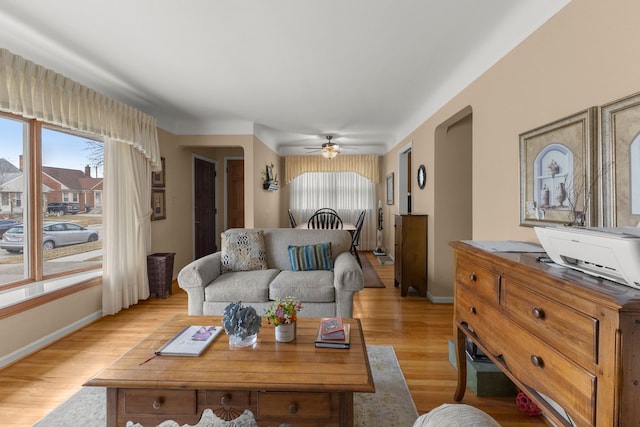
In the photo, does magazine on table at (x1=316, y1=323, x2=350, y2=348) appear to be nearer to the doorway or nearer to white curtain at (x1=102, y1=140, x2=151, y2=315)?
white curtain at (x1=102, y1=140, x2=151, y2=315)

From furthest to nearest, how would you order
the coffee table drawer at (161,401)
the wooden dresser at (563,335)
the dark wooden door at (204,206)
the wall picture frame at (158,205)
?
the dark wooden door at (204,206)
the wall picture frame at (158,205)
the coffee table drawer at (161,401)
the wooden dresser at (563,335)

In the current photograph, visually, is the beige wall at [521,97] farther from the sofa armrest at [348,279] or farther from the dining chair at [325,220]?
the dining chair at [325,220]

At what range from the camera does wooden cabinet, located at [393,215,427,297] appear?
373cm

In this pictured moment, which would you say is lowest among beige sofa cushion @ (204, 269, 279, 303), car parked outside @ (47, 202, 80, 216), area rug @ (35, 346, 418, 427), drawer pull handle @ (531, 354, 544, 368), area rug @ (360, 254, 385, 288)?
area rug @ (35, 346, 418, 427)

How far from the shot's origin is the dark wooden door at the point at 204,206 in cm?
536

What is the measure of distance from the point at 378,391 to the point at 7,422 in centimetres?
208

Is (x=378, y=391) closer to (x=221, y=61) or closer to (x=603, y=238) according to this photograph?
(x=603, y=238)

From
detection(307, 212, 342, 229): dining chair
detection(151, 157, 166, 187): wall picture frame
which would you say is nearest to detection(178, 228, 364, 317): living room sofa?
detection(151, 157, 166, 187): wall picture frame

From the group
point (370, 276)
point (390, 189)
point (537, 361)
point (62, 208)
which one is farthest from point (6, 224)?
point (390, 189)

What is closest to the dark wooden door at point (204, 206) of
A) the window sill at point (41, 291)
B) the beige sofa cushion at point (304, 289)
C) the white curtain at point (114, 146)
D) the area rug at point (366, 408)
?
the white curtain at point (114, 146)

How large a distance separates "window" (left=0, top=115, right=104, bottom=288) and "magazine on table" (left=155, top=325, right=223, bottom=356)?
1.96 metres

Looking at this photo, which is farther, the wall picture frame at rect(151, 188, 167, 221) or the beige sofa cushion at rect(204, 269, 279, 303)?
the wall picture frame at rect(151, 188, 167, 221)

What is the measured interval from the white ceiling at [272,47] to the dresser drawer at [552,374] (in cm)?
168

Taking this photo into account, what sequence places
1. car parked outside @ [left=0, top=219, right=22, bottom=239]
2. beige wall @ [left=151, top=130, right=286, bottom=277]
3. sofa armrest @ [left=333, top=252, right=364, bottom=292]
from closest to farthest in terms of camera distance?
car parked outside @ [left=0, top=219, right=22, bottom=239] < sofa armrest @ [left=333, top=252, right=364, bottom=292] < beige wall @ [left=151, top=130, right=286, bottom=277]
